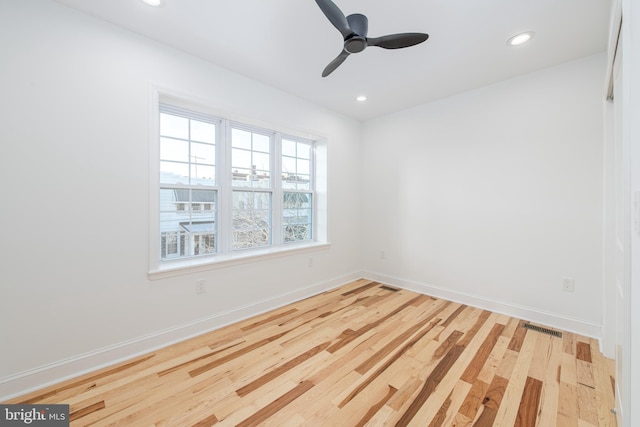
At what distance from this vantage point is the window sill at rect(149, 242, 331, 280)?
230 centimetres

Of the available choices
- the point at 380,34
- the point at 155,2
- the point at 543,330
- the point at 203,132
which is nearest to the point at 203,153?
the point at 203,132

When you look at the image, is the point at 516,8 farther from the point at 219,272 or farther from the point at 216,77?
the point at 219,272

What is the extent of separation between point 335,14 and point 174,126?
1.89m

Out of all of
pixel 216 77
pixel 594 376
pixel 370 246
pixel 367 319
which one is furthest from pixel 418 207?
pixel 216 77

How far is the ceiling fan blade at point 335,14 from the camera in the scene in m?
1.45

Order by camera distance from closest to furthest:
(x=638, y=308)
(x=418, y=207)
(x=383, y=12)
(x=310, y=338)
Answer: (x=638, y=308), (x=383, y=12), (x=310, y=338), (x=418, y=207)

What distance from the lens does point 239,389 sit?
69.3 inches

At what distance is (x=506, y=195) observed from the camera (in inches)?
113

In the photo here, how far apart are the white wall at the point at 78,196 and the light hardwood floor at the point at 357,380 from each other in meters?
0.26

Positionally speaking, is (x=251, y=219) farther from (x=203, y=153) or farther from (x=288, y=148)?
(x=288, y=148)

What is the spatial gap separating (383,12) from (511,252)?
271 cm

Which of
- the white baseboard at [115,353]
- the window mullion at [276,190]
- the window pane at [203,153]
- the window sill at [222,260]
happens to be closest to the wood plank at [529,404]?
the white baseboard at [115,353]

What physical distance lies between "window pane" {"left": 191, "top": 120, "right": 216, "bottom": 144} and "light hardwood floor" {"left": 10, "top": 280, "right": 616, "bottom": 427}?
2.00 metres

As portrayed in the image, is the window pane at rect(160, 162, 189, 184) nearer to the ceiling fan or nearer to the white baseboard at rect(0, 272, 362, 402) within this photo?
the white baseboard at rect(0, 272, 362, 402)
